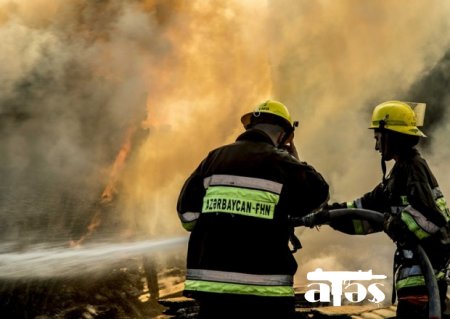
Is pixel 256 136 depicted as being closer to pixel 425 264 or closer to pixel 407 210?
pixel 407 210

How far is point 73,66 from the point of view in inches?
525

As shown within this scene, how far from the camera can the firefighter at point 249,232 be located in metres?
2.87

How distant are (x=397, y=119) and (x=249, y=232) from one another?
158 cm

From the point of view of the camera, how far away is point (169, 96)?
14.8 meters

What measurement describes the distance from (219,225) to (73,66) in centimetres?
1131

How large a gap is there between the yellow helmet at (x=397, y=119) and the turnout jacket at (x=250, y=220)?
1.12m

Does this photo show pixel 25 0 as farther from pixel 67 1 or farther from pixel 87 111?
pixel 87 111

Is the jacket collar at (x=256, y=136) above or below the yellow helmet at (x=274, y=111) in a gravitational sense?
below

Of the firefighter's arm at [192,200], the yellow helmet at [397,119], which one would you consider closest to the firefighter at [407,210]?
the yellow helmet at [397,119]

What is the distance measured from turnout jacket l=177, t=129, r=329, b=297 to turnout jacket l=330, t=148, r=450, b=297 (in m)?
0.66

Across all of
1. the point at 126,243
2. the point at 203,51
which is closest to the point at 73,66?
the point at 203,51

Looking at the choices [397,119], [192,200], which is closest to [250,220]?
[192,200]

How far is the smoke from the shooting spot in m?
12.8

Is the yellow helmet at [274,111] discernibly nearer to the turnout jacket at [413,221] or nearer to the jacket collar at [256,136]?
the jacket collar at [256,136]
